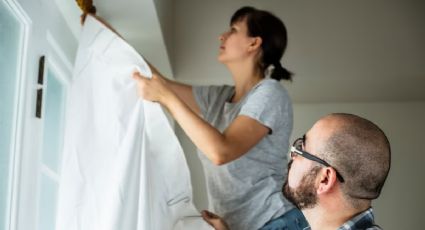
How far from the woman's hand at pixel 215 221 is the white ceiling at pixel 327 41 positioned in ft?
3.18

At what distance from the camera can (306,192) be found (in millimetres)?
1429

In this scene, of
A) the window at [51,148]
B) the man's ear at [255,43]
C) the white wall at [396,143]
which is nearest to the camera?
the window at [51,148]

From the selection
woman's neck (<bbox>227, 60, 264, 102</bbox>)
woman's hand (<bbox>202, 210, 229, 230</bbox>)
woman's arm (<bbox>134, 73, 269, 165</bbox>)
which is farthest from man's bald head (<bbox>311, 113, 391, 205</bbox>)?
woman's neck (<bbox>227, 60, 264, 102</bbox>)

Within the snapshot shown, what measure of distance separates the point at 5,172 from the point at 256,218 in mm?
668

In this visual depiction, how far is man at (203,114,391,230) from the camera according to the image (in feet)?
4.47

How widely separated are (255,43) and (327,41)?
0.77 metres

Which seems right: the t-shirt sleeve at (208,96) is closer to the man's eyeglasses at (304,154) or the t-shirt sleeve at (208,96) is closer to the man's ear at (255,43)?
the man's ear at (255,43)

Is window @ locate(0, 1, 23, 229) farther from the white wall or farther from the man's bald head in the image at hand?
the white wall

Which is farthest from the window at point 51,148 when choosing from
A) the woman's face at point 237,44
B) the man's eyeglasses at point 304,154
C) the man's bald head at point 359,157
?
the man's bald head at point 359,157

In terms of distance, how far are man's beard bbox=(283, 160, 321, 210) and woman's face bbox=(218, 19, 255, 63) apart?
57cm

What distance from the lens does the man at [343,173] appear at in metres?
1.36

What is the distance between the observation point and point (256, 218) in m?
1.70

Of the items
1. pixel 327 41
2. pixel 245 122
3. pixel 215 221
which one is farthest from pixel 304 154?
pixel 327 41

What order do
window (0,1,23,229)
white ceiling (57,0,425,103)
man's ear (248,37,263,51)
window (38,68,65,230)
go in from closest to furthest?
window (0,1,23,229) < window (38,68,65,230) < man's ear (248,37,263,51) < white ceiling (57,0,425,103)
